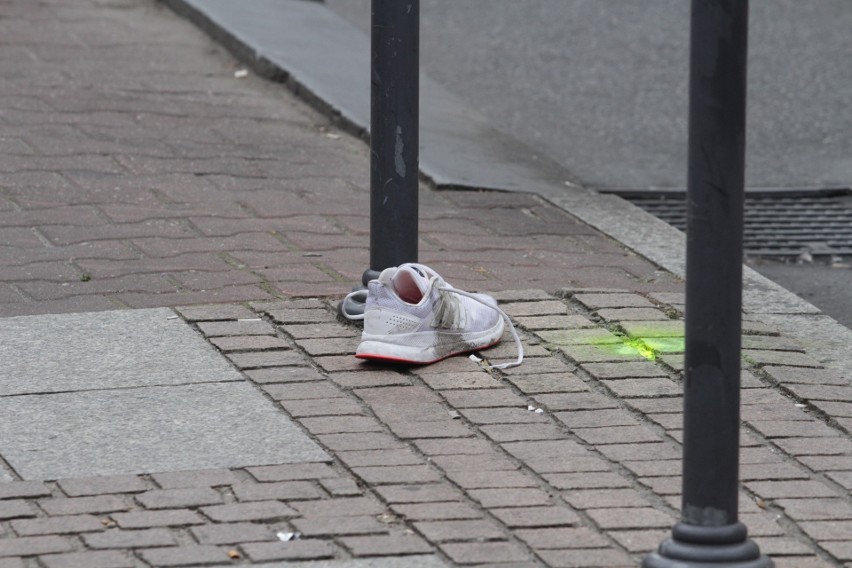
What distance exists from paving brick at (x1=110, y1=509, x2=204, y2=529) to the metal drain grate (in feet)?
10.6

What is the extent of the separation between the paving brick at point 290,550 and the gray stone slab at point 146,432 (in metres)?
0.44

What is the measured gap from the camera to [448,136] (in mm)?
7145

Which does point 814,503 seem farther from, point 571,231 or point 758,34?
point 758,34

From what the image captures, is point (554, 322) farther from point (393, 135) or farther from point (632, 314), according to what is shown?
point (393, 135)

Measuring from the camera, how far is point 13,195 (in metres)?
5.88

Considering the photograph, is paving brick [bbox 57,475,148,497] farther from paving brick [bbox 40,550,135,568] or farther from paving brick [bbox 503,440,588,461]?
paving brick [bbox 503,440,588,461]

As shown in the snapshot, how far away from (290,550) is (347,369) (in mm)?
1145

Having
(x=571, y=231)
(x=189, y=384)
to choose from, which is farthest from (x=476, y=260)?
(x=189, y=384)

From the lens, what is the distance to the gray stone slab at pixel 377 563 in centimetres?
312

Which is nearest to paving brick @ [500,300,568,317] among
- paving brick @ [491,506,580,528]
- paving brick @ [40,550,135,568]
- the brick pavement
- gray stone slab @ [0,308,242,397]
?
the brick pavement

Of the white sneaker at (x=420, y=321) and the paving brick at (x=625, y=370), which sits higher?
the white sneaker at (x=420, y=321)

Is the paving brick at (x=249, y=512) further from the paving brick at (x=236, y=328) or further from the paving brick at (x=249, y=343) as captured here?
the paving brick at (x=236, y=328)

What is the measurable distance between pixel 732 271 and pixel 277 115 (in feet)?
15.2

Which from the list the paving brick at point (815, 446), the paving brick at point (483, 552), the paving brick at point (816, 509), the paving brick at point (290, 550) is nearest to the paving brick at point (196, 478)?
the paving brick at point (290, 550)
